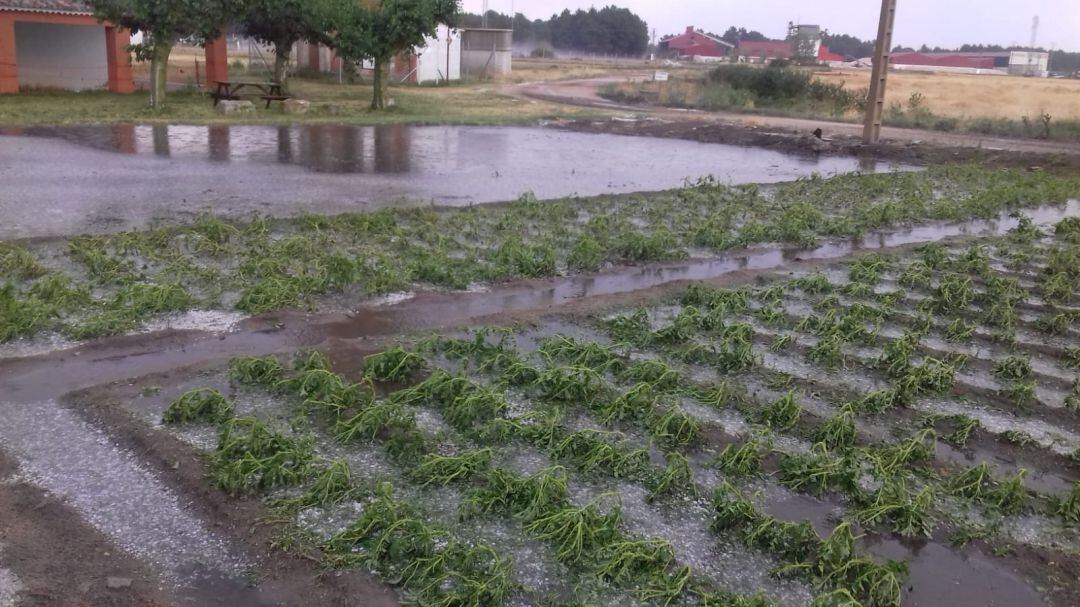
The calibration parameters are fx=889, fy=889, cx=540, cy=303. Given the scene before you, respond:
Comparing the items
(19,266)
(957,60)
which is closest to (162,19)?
(19,266)

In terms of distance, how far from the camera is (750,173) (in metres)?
17.1

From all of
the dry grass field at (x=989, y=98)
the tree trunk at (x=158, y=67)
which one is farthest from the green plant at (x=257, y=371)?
the dry grass field at (x=989, y=98)

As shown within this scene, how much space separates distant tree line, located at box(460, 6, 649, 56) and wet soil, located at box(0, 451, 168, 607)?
328 ft

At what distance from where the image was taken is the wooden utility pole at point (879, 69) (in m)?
21.7

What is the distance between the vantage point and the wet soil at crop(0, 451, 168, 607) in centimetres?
359

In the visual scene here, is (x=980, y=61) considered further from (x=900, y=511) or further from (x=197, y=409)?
(x=197, y=409)

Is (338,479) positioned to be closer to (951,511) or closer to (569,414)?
(569,414)

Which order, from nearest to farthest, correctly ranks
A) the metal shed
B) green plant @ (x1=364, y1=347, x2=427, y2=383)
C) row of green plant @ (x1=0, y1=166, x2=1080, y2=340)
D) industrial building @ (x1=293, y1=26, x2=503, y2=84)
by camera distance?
green plant @ (x1=364, y1=347, x2=427, y2=383) → row of green plant @ (x1=0, y1=166, x2=1080, y2=340) → industrial building @ (x1=293, y1=26, x2=503, y2=84) → the metal shed

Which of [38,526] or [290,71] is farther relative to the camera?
[290,71]

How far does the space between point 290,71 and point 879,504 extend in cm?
4006

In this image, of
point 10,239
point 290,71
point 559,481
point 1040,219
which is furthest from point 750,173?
point 290,71

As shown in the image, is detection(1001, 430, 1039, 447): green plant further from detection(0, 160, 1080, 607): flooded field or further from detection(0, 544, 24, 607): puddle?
detection(0, 544, 24, 607): puddle

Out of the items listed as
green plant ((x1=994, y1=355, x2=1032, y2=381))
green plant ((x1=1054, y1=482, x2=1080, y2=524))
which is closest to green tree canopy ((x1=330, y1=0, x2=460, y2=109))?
green plant ((x1=994, y1=355, x2=1032, y2=381))

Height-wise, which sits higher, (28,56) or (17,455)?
(28,56)
